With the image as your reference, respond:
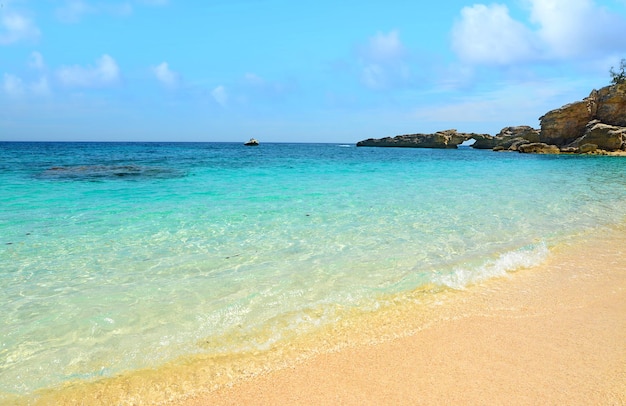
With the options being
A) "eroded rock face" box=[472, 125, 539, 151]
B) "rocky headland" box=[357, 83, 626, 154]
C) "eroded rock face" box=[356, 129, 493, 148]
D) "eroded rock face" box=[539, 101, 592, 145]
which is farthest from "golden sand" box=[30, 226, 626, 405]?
"eroded rock face" box=[356, 129, 493, 148]

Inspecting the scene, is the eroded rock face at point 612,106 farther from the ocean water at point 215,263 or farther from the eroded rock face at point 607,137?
the ocean water at point 215,263

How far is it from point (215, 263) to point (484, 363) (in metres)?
4.17

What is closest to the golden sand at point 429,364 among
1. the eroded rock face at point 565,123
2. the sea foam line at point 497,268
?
the sea foam line at point 497,268

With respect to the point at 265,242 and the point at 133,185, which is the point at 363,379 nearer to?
the point at 265,242

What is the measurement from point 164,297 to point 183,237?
9.22 ft

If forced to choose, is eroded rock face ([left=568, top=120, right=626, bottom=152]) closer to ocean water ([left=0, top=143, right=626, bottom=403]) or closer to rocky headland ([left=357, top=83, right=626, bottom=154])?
rocky headland ([left=357, top=83, right=626, bottom=154])

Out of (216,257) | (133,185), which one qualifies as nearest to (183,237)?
(216,257)

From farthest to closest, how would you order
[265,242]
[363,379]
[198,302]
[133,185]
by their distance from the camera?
[133,185] → [265,242] → [198,302] → [363,379]

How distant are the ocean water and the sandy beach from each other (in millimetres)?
648

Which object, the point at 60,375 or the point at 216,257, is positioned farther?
the point at 216,257

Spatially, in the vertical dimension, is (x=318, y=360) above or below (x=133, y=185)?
below

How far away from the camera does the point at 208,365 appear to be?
3348 millimetres

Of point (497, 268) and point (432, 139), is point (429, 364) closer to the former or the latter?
point (497, 268)

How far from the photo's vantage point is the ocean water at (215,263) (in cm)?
375
